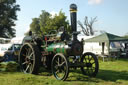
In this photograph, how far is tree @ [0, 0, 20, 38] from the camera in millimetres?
32156

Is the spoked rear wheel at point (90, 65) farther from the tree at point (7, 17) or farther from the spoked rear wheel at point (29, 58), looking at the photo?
the tree at point (7, 17)

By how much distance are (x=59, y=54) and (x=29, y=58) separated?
1811mm

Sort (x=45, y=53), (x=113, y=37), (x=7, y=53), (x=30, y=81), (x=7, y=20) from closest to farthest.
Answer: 1. (x=30, y=81)
2. (x=45, y=53)
3. (x=7, y=53)
4. (x=113, y=37)
5. (x=7, y=20)

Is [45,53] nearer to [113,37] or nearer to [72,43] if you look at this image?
[72,43]

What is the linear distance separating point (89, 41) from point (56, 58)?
11.2 metres

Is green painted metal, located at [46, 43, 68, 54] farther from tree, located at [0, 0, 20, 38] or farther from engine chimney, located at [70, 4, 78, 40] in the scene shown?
tree, located at [0, 0, 20, 38]

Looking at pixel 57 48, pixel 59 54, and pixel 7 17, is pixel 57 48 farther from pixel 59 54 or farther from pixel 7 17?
pixel 7 17

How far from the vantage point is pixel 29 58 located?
7.40 m

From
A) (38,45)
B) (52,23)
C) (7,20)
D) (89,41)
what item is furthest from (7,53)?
(7,20)

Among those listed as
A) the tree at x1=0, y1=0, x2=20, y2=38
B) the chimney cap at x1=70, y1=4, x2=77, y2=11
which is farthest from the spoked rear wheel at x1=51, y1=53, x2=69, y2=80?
the tree at x1=0, y1=0, x2=20, y2=38

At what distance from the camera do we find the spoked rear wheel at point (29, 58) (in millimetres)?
6914

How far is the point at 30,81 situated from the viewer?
576 cm

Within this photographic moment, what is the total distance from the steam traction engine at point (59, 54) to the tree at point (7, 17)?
2582 cm

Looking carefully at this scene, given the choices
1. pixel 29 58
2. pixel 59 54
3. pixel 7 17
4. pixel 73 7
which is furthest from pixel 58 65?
pixel 7 17
